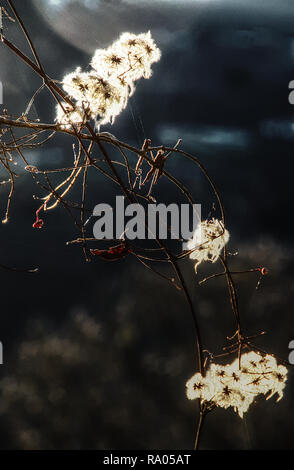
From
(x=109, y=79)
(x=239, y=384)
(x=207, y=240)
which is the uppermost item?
(x=109, y=79)

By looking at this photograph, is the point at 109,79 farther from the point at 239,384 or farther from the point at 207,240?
the point at 239,384

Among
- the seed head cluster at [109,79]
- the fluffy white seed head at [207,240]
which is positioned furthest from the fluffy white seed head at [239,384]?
the seed head cluster at [109,79]

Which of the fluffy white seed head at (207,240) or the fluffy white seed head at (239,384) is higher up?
the fluffy white seed head at (207,240)

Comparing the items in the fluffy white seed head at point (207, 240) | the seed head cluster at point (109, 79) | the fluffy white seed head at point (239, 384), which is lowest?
the fluffy white seed head at point (239, 384)

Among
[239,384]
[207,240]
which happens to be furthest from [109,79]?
[239,384]

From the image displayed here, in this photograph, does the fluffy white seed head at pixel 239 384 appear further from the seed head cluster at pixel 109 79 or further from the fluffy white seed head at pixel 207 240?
the seed head cluster at pixel 109 79

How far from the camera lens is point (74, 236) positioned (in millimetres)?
3600

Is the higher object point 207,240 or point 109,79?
point 109,79
